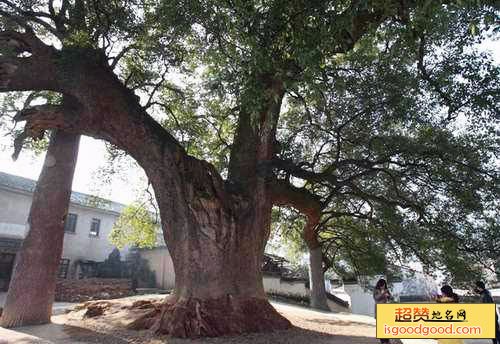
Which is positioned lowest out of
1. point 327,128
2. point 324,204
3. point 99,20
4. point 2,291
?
point 2,291

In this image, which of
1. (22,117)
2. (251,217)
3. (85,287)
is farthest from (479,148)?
(85,287)

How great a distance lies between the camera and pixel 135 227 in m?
17.5

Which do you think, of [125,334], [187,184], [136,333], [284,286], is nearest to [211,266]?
[187,184]

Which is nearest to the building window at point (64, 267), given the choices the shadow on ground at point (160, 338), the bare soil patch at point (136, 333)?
the bare soil patch at point (136, 333)

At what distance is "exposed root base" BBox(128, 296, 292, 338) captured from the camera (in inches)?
301

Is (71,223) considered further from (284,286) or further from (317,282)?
(317,282)

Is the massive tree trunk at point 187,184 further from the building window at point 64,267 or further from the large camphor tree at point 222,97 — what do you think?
the building window at point 64,267

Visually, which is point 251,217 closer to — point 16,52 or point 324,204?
point 324,204

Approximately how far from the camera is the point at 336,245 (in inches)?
771

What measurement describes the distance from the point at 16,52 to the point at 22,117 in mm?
1661

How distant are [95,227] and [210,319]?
21957 mm

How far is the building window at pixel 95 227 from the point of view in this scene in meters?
26.7

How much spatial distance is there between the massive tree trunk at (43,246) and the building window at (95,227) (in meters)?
17.2

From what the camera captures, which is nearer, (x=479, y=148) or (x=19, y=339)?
(x=19, y=339)
